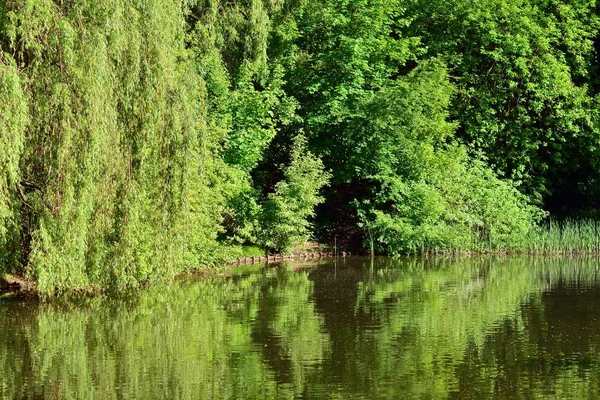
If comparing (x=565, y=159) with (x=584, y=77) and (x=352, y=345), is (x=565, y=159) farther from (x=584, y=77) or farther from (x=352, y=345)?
(x=352, y=345)

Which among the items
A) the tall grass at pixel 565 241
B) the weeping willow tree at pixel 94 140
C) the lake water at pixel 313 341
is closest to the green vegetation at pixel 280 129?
the weeping willow tree at pixel 94 140

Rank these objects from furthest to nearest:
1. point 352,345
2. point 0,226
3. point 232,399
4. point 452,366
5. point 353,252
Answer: point 353,252, point 0,226, point 352,345, point 452,366, point 232,399

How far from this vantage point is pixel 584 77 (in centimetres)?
3569

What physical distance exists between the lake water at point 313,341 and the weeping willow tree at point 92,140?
3.78 feet

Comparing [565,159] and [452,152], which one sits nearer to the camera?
[452,152]

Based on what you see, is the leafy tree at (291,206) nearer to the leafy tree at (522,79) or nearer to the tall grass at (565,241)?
the tall grass at (565,241)

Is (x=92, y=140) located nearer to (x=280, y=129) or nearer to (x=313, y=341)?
(x=313, y=341)

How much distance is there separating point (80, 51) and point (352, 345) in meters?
6.35

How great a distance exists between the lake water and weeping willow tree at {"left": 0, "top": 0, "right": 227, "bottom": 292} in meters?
1.15


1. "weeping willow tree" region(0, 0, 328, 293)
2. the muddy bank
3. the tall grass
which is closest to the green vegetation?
"weeping willow tree" region(0, 0, 328, 293)

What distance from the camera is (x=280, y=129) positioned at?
30.0 m

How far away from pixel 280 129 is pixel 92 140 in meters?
14.5

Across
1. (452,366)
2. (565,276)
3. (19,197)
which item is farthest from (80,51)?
(565,276)

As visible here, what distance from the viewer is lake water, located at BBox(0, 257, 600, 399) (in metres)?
11.3
